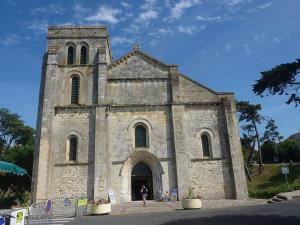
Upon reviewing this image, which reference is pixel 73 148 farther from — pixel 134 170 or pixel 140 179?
pixel 140 179

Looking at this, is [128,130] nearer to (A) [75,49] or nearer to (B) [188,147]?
(B) [188,147]

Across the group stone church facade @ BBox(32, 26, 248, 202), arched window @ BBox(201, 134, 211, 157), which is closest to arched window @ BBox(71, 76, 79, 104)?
stone church facade @ BBox(32, 26, 248, 202)

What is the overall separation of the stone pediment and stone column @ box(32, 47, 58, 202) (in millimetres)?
5030

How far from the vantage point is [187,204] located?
17.2 meters

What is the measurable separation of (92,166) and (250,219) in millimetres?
13687

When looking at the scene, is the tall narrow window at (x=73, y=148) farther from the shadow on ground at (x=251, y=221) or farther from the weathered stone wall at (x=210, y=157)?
the shadow on ground at (x=251, y=221)

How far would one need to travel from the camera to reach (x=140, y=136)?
78.9 feet

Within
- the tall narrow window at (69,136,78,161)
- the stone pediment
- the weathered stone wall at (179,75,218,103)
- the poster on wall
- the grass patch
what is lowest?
the poster on wall

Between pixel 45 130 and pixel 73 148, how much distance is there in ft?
8.48

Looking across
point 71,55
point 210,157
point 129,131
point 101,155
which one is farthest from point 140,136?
point 71,55

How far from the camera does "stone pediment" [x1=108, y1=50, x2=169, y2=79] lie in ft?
83.1

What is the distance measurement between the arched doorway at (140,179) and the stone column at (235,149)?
6.68 metres

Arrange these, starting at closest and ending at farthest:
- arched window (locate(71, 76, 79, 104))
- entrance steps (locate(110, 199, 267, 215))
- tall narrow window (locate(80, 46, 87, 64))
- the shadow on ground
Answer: the shadow on ground < entrance steps (locate(110, 199, 267, 215)) < arched window (locate(71, 76, 79, 104)) < tall narrow window (locate(80, 46, 87, 64))

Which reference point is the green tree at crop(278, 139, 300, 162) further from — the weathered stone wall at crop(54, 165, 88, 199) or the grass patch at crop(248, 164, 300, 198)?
the weathered stone wall at crop(54, 165, 88, 199)
